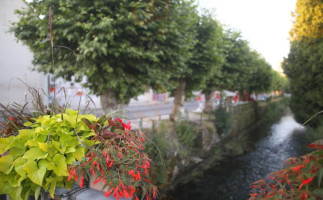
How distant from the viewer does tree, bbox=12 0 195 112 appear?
4715 millimetres

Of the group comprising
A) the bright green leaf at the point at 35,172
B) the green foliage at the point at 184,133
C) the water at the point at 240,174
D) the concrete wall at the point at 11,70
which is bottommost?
the water at the point at 240,174

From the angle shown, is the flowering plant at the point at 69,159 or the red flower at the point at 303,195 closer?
the red flower at the point at 303,195

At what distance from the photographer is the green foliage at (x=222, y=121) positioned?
10484mm

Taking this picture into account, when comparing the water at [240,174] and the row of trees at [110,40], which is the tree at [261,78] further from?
the row of trees at [110,40]

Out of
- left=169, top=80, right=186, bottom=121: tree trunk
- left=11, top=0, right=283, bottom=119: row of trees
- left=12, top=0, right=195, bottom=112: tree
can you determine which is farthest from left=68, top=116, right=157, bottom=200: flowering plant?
left=169, top=80, right=186, bottom=121: tree trunk

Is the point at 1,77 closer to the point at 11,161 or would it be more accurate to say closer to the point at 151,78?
the point at 11,161

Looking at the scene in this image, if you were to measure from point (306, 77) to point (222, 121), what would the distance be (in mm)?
7284

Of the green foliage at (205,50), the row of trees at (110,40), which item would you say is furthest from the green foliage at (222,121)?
the row of trees at (110,40)

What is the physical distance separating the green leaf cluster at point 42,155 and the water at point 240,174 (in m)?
5.38

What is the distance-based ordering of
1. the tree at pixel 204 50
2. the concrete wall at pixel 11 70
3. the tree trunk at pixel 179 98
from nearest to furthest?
the concrete wall at pixel 11 70 < the tree at pixel 204 50 < the tree trunk at pixel 179 98

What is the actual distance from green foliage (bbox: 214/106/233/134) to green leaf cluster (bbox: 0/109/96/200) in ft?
31.2

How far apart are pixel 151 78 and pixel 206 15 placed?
482 centimetres

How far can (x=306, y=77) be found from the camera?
344 centimetres

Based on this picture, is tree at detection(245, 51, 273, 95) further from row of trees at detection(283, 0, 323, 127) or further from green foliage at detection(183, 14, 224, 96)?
row of trees at detection(283, 0, 323, 127)
